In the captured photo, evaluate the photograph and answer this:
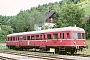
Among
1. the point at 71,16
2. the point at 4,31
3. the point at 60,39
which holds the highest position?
the point at 71,16

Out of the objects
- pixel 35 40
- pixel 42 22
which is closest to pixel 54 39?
pixel 35 40

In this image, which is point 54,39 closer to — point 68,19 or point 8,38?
point 8,38

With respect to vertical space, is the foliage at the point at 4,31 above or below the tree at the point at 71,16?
below

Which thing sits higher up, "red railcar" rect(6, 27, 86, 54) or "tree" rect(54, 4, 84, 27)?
"tree" rect(54, 4, 84, 27)

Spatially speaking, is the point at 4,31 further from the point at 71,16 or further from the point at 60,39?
the point at 60,39

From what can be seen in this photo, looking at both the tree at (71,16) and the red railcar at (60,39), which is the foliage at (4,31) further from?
the red railcar at (60,39)

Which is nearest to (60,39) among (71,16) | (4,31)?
(71,16)

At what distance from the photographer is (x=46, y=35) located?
2511cm

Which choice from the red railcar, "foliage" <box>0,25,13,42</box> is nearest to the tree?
the red railcar

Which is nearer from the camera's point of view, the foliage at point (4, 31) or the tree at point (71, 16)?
the tree at point (71, 16)

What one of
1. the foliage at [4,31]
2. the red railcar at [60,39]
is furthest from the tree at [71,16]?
the foliage at [4,31]

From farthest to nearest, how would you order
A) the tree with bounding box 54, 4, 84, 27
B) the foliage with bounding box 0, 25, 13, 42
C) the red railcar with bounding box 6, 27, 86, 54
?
the foliage with bounding box 0, 25, 13, 42, the tree with bounding box 54, 4, 84, 27, the red railcar with bounding box 6, 27, 86, 54

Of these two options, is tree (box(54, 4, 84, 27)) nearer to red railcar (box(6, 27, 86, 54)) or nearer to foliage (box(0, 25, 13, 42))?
red railcar (box(6, 27, 86, 54))

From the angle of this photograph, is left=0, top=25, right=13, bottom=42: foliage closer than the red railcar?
No
